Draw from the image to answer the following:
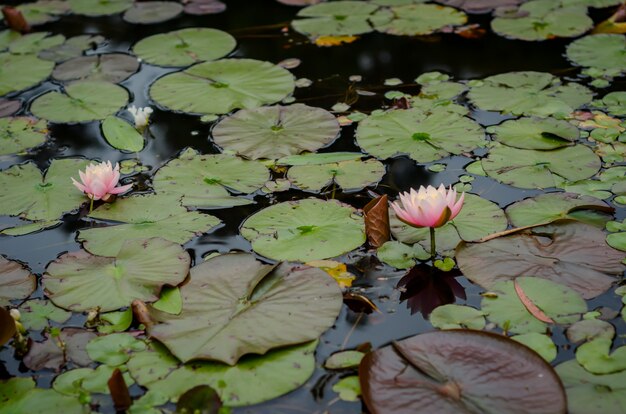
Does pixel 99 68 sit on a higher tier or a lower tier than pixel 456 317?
higher

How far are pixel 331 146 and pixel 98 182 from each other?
3.57 ft

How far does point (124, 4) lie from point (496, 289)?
12.7ft

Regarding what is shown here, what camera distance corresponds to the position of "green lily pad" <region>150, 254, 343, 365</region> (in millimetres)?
2186

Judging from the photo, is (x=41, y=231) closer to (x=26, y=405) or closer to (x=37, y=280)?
(x=37, y=280)

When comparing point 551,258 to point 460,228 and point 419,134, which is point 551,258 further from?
point 419,134

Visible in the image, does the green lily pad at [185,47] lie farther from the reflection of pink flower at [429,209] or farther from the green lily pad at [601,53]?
the reflection of pink flower at [429,209]

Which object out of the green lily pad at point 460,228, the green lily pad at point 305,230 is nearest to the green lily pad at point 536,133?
the green lily pad at point 460,228

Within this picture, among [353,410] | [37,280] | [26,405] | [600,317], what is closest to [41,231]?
[37,280]

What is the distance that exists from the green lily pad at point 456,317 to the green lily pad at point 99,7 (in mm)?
3735

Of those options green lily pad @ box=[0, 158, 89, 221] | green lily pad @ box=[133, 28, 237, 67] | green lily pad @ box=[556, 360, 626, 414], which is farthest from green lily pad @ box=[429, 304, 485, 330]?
green lily pad @ box=[133, 28, 237, 67]

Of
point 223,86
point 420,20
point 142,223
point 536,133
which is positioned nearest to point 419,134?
point 536,133

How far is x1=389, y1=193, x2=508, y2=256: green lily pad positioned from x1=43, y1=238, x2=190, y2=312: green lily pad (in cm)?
82

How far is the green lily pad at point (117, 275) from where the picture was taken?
2441 millimetres

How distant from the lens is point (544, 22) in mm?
4434
